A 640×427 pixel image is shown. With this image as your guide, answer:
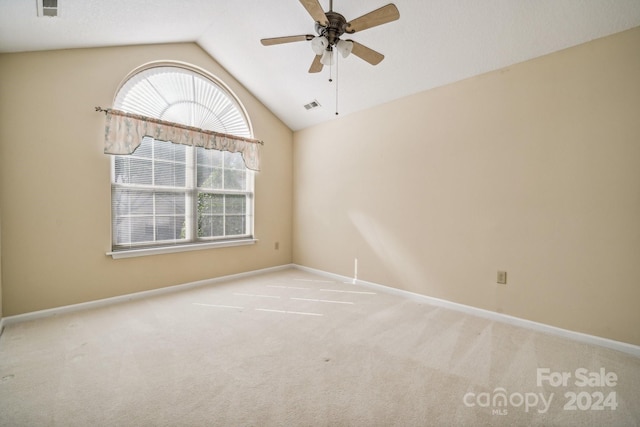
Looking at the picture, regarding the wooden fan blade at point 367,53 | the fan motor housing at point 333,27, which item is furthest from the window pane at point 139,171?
the wooden fan blade at point 367,53

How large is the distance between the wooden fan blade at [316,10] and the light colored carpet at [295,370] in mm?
2514

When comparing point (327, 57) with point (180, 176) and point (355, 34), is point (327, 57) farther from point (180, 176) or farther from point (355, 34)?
point (180, 176)

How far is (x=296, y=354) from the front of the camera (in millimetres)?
2158

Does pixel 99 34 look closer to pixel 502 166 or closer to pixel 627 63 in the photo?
pixel 502 166

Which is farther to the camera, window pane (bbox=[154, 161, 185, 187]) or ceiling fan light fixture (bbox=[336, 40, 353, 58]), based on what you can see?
window pane (bbox=[154, 161, 185, 187])

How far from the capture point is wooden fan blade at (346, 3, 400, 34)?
5.96ft

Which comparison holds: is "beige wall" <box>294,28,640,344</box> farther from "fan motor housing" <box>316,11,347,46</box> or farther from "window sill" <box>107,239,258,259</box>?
"window sill" <box>107,239,258,259</box>

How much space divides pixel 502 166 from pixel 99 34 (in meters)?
4.30

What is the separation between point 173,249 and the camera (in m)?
3.56

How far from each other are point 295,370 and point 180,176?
297 cm

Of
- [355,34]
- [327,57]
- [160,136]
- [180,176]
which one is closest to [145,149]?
[160,136]

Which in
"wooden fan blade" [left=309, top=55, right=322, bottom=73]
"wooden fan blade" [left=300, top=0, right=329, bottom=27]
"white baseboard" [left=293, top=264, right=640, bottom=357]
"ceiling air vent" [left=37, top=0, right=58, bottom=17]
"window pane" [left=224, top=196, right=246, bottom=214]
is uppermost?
"ceiling air vent" [left=37, top=0, right=58, bottom=17]

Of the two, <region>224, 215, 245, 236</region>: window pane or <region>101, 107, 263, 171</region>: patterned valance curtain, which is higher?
<region>101, 107, 263, 171</region>: patterned valance curtain

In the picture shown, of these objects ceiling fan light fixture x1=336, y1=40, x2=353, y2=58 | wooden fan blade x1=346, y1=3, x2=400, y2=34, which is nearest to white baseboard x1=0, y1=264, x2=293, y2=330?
ceiling fan light fixture x1=336, y1=40, x2=353, y2=58
